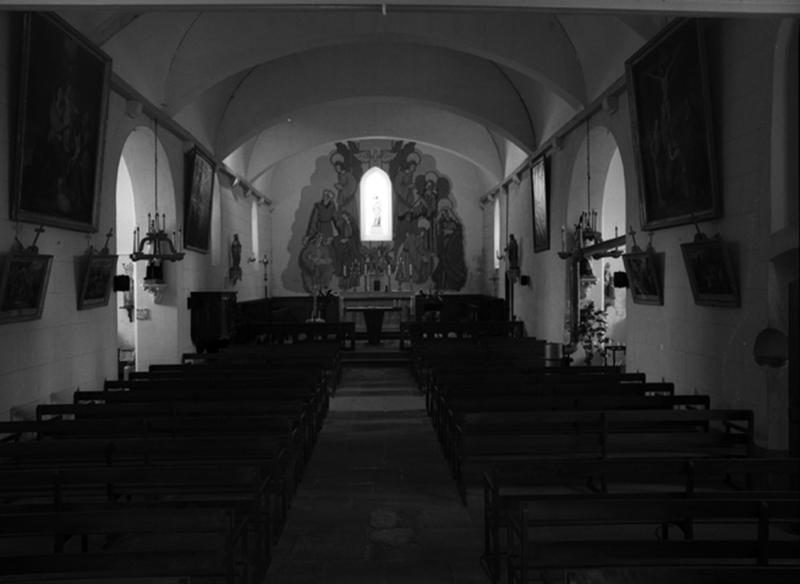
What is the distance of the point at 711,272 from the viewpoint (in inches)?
305

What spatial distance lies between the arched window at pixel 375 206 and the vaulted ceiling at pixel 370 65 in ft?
13.9

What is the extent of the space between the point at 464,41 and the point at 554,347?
19.7 ft

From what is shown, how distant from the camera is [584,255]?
1305 centimetres

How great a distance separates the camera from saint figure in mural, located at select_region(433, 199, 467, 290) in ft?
80.6

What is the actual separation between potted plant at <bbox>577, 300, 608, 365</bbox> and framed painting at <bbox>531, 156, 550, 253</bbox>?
269 cm

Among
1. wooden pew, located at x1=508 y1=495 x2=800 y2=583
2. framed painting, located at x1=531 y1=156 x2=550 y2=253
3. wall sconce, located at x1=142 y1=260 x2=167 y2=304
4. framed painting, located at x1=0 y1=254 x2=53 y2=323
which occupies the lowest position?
wooden pew, located at x1=508 y1=495 x2=800 y2=583

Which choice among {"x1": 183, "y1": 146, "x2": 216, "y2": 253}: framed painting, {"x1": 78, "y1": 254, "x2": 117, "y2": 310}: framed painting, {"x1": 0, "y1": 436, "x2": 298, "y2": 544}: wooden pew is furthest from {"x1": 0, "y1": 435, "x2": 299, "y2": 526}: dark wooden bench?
{"x1": 183, "y1": 146, "x2": 216, "y2": 253}: framed painting

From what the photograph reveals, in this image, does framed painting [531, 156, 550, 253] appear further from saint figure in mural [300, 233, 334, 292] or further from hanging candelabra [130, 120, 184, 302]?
saint figure in mural [300, 233, 334, 292]

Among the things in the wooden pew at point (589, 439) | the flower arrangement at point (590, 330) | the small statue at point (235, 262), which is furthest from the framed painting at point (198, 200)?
the wooden pew at point (589, 439)

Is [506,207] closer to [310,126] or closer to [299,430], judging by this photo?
[310,126]

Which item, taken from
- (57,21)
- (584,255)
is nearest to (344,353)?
(584,255)

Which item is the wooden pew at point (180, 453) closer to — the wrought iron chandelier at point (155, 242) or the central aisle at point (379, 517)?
the central aisle at point (379, 517)

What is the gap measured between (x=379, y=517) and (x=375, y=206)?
19725 mm

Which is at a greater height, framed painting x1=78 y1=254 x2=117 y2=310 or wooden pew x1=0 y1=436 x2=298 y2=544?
framed painting x1=78 y1=254 x2=117 y2=310
